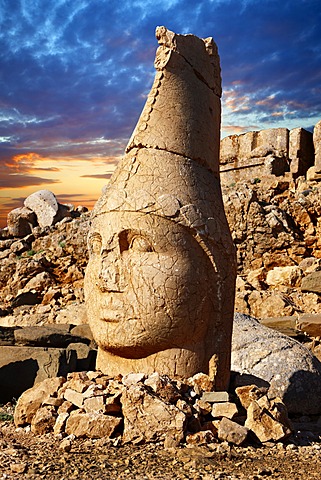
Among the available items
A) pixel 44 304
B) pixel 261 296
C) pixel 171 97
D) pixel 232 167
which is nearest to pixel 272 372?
pixel 171 97

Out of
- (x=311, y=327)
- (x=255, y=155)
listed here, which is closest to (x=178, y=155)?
(x=311, y=327)

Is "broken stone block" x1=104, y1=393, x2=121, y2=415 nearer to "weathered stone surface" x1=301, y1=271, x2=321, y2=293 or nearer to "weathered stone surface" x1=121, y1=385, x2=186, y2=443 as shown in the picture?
"weathered stone surface" x1=121, y1=385, x2=186, y2=443

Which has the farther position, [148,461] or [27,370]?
[27,370]

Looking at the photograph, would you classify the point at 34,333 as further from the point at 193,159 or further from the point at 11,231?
the point at 11,231

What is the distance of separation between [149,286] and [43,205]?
1582 cm

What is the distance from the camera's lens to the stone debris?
→ 3.82m

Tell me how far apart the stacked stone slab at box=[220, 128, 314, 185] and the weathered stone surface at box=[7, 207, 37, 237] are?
8072 mm

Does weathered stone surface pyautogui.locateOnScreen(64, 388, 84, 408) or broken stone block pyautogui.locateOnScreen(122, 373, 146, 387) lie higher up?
→ broken stone block pyautogui.locateOnScreen(122, 373, 146, 387)

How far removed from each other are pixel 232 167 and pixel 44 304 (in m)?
11.2

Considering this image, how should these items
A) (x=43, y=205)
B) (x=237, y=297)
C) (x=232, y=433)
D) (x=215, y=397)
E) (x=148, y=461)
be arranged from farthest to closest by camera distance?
(x=43, y=205) → (x=237, y=297) → (x=215, y=397) → (x=232, y=433) → (x=148, y=461)

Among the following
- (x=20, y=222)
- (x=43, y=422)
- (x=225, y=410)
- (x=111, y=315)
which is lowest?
(x=43, y=422)

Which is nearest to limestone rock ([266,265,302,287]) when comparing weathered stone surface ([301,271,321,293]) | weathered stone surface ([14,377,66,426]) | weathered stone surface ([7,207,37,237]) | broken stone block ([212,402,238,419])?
weathered stone surface ([301,271,321,293])

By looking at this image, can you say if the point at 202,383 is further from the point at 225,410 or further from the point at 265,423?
the point at 265,423

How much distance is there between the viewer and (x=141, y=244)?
4.52 metres
